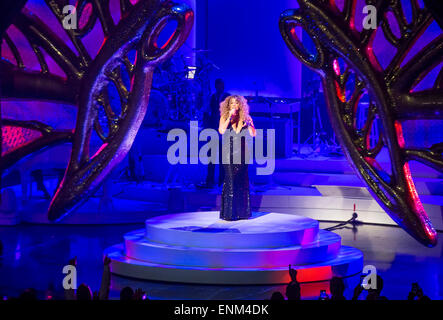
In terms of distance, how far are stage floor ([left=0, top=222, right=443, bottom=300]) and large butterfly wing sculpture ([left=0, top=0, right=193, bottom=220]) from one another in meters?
1.62

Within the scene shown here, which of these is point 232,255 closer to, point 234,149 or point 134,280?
point 134,280

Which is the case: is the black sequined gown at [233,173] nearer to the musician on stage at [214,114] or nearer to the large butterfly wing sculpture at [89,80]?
the large butterfly wing sculpture at [89,80]

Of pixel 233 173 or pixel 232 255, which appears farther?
pixel 233 173

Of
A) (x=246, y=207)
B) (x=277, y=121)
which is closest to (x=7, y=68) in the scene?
(x=246, y=207)

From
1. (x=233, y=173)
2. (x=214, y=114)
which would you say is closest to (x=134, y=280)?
(x=233, y=173)

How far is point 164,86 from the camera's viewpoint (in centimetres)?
1208

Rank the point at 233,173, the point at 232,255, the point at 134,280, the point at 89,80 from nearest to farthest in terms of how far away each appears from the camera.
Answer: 1. the point at 89,80
2. the point at 232,255
3. the point at 134,280
4. the point at 233,173

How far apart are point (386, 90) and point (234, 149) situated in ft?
9.81

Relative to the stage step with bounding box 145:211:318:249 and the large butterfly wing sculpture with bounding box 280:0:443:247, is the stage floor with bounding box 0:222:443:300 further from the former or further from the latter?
the large butterfly wing sculpture with bounding box 280:0:443:247

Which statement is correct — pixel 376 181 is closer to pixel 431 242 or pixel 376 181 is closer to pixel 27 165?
pixel 431 242

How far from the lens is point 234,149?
6730 millimetres

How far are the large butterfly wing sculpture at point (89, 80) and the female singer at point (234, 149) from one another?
2404 millimetres

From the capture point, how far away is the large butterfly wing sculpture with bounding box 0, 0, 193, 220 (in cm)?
421
